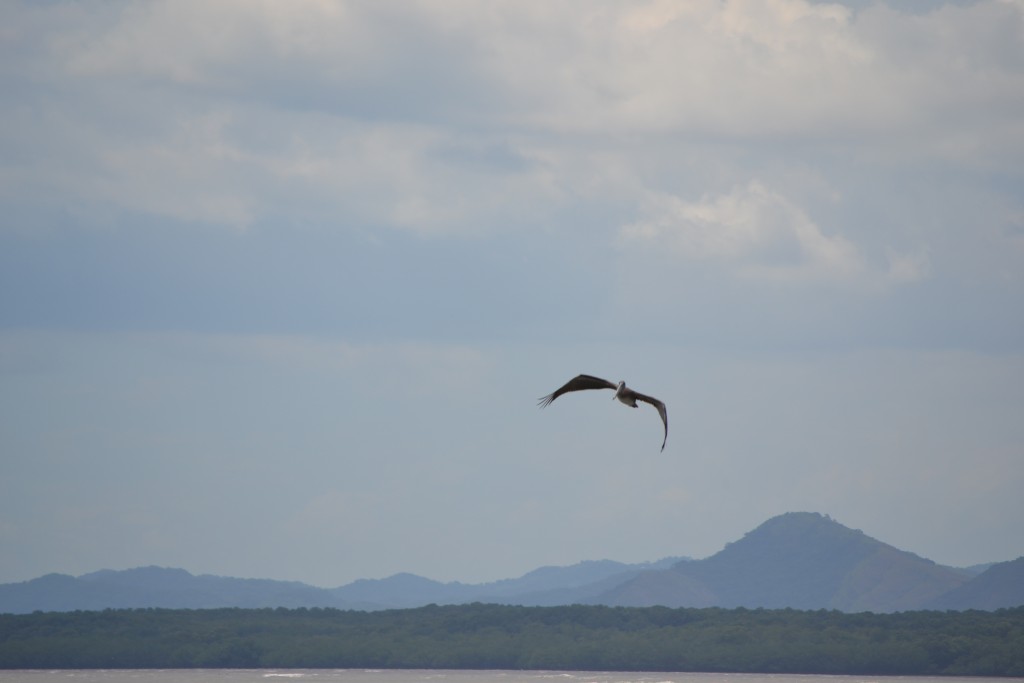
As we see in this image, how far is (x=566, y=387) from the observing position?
131 ft

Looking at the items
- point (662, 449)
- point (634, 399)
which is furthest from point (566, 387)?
point (662, 449)

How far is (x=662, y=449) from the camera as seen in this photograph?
3622 centimetres

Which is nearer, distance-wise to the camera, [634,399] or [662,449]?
[662,449]

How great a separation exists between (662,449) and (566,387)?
4.52m

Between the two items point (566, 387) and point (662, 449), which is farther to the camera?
point (566, 387)

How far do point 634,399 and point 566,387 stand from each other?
194cm

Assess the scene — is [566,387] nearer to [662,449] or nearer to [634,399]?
[634,399]

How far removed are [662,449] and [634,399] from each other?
4.47 meters
